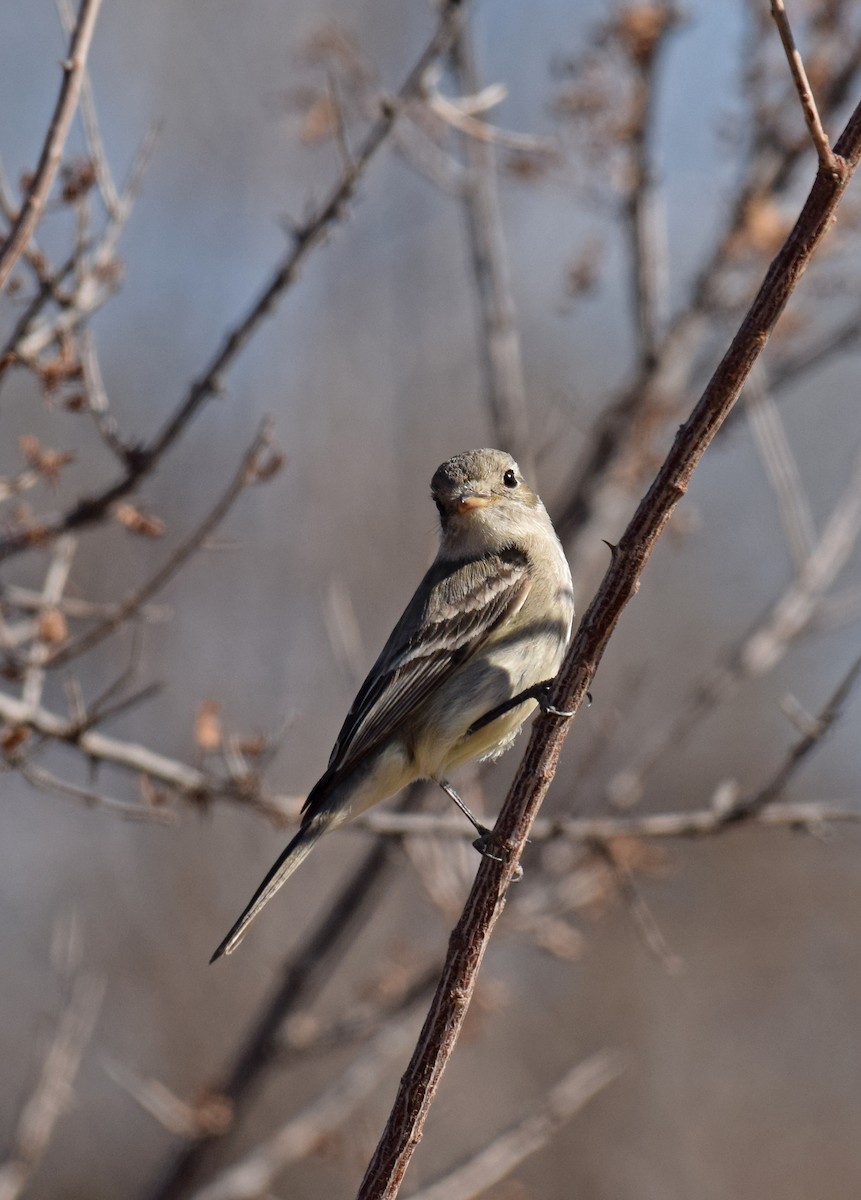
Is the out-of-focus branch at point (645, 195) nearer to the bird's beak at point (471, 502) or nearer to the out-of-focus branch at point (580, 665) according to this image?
the bird's beak at point (471, 502)

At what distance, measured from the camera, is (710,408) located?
7.68ft

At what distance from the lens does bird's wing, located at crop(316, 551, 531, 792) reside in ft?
12.7

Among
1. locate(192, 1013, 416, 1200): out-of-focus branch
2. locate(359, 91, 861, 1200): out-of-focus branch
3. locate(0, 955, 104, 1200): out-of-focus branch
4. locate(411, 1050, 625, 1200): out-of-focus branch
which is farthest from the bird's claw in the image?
locate(0, 955, 104, 1200): out-of-focus branch

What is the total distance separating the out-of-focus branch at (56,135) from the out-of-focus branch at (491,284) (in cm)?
282

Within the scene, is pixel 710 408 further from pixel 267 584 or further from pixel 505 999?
pixel 267 584

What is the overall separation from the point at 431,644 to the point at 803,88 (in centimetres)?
216

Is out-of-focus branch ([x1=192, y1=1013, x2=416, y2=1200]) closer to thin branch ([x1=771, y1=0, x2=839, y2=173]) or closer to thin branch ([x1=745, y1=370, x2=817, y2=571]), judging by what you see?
thin branch ([x1=745, y1=370, x2=817, y2=571])

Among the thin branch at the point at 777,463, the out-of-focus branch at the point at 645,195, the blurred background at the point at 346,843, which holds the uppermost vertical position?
the out-of-focus branch at the point at 645,195

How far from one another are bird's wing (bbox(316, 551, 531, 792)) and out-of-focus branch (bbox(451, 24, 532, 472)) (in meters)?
1.33

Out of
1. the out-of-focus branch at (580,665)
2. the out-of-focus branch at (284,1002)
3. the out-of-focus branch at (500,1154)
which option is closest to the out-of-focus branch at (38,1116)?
the out-of-focus branch at (284,1002)

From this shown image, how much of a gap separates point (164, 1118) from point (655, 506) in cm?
321

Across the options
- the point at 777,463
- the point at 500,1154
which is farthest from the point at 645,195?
the point at 500,1154

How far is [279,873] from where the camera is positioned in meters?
3.41

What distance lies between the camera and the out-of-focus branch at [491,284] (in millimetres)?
5320
